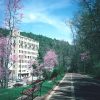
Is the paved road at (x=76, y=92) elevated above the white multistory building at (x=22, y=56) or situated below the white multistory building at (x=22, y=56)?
below

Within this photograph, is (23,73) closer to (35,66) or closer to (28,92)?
(35,66)

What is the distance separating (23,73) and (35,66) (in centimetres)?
2584

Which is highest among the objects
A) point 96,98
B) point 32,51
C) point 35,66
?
point 32,51

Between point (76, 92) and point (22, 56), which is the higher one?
point (22, 56)

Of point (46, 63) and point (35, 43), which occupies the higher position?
point (35, 43)

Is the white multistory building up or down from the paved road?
up

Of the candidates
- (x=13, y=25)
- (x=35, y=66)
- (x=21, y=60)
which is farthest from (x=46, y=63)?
(x=13, y=25)

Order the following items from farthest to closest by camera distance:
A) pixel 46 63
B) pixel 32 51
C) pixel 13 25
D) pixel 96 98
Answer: pixel 32 51 → pixel 46 63 → pixel 13 25 → pixel 96 98

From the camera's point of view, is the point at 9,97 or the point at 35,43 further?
the point at 35,43

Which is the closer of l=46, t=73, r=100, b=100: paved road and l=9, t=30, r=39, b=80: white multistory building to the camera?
l=46, t=73, r=100, b=100: paved road

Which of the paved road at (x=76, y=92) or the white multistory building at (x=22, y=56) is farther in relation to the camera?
the white multistory building at (x=22, y=56)

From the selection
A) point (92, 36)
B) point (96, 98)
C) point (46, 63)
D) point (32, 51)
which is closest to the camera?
point (96, 98)

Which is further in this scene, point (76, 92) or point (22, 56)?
point (22, 56)

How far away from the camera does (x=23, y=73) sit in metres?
128
